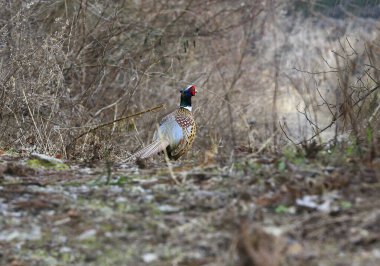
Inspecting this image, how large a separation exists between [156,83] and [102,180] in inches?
328

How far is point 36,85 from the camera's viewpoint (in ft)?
27.3

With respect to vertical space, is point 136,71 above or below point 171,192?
above

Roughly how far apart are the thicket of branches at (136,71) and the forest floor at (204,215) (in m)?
0.63

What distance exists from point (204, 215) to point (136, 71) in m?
6.51

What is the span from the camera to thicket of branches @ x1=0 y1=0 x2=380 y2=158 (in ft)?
25.5

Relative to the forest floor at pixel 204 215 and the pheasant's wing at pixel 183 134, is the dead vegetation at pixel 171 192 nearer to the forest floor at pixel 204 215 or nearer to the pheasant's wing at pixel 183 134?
the forest floor at pixel 204 215

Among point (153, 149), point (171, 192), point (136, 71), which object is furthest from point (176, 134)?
point (171, 192)

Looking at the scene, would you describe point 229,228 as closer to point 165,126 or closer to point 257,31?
point 165,126

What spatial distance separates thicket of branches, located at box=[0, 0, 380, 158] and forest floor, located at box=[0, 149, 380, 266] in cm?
63

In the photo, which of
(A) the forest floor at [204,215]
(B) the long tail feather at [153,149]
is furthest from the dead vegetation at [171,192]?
(B) the long tail feather at [153,149]

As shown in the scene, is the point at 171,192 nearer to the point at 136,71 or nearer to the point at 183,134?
the point at 183,134

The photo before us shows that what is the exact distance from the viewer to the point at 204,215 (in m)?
4.00

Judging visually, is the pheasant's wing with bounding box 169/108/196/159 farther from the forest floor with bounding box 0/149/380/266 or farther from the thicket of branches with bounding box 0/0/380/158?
the forest floor with bounding box 0/149/380/266

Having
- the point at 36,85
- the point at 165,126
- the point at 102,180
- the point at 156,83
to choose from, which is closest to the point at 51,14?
the point at 156,83
